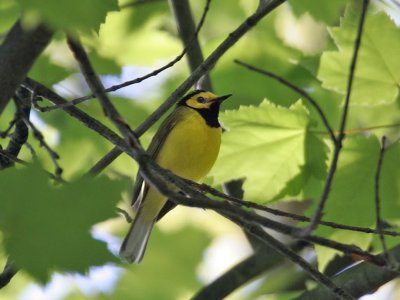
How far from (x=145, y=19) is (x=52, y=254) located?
2926 millimetres

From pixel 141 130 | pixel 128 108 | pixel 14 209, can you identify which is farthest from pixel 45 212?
pixel 128 108

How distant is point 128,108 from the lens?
458 cm

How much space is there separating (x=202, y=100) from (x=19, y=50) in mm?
3221

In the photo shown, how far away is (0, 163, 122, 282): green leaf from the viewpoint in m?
1.83

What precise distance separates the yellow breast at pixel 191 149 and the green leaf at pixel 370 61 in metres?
1.10

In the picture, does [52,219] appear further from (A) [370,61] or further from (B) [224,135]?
(A) [370,61]

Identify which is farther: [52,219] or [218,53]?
[218,53]

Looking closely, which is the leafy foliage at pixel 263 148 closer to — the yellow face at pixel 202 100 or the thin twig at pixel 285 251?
the thin twig at pixel 285 251

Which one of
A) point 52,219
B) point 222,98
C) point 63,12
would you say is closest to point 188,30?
point 222,98

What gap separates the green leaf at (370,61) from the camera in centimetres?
354

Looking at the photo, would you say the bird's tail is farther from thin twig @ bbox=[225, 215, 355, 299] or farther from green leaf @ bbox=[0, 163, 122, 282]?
green leaf @ bbox=[0, 163, 122, 282]

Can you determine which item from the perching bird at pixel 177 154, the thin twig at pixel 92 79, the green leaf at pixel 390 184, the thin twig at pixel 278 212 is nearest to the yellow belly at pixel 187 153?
the perching bird at pixel 177 154

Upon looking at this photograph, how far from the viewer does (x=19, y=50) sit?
191 cm

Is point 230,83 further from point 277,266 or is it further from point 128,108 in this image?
point 277,266
